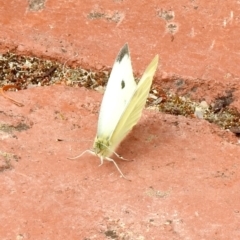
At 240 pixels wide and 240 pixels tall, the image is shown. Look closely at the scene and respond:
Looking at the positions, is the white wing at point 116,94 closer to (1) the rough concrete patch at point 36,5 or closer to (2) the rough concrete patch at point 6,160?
(2) the rough concrete patch at point 6,160

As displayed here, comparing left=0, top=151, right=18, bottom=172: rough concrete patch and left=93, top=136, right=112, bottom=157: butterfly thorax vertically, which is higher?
left=93, top=136, right=112, bottom=157: butterfly thorax

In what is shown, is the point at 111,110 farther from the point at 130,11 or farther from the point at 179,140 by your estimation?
the point at 130,11

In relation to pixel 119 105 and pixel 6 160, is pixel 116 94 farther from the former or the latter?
pixel 6 160

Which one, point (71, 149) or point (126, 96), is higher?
point (126, 96)

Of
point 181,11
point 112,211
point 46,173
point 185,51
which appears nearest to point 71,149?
point 46,173

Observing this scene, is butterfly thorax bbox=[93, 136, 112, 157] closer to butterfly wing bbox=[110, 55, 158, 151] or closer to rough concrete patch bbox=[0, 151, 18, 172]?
butterfly wing bbox=[110, 55, 158, 151]

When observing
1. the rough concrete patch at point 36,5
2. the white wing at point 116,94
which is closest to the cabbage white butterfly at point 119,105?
the white wing at point 116,94

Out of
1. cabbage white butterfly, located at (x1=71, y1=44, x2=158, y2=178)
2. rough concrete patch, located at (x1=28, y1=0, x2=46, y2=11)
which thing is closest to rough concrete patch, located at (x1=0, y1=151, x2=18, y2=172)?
cabbage white butterfly, located at (x1=71, y1=44, x2=158, y2=178)
